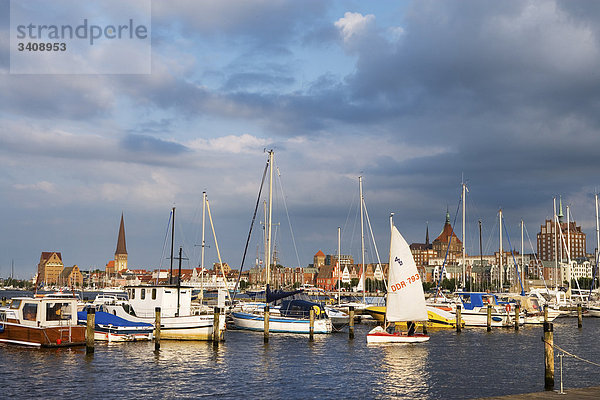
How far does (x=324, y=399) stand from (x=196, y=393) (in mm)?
6056

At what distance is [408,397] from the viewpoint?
29.4 metres

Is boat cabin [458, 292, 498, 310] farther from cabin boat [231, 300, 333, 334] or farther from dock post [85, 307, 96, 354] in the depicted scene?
dock post [85, 307, 96, 354]

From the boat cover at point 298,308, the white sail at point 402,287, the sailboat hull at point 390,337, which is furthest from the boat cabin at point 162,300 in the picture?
the white sail at point 402,287

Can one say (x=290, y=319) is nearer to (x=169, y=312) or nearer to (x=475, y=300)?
(x=169, y=312)

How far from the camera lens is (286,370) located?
36594 mm

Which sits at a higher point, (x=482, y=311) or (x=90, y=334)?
(x=90, y=334)

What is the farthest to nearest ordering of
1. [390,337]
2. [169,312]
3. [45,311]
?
1. [169,312]
2. [390,337]
3. [45,311]

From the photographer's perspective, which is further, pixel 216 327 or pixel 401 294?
pixel 401 294

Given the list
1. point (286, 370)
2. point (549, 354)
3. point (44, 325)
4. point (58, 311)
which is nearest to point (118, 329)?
point (58, 311)

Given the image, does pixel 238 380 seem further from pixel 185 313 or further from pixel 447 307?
pixel 447 307

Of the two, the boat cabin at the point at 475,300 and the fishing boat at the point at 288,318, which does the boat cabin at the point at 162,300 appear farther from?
the boat cabin at the point at 475,300

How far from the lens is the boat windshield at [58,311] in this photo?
4134 centimetres

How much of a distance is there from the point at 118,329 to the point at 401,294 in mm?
21239

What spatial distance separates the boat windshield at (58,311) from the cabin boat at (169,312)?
25.2ft
